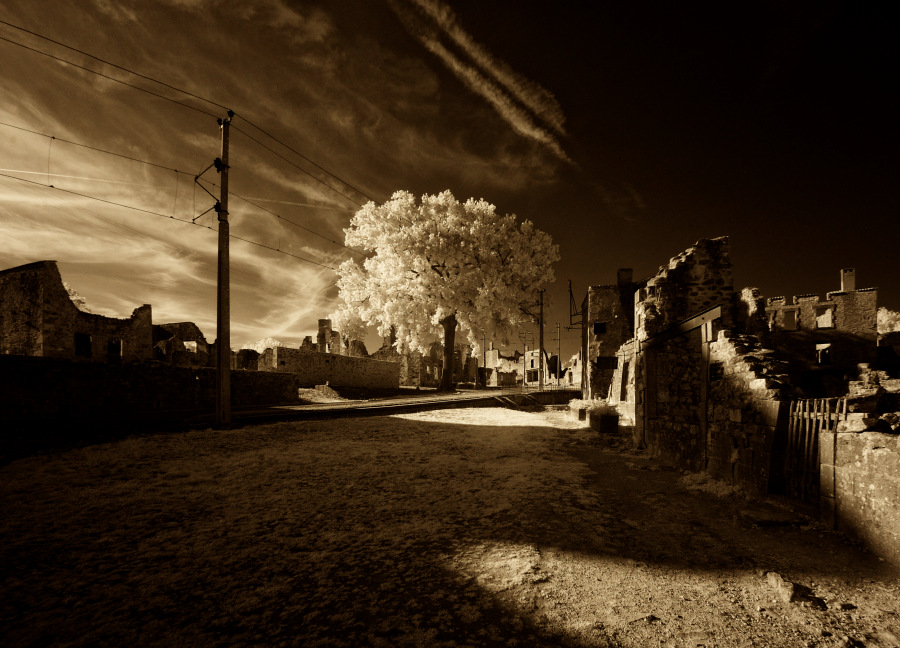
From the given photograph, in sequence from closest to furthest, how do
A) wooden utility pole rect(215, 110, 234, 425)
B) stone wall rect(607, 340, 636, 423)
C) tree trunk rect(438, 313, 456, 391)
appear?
wooden utility pole rect(215, 110, 234, 425)
stone wall rect(607, 340, 636, 423)
tree trunk rect(438, 313, 456, 391)

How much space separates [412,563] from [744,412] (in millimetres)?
4822

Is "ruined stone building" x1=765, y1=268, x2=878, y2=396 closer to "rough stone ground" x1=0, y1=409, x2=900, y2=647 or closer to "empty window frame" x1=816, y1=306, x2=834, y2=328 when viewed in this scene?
"empty window frame" x1=816, y1=306, x2=834, y2=328

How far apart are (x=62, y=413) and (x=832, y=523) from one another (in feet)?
49.6

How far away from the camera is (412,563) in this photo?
311 centimetres

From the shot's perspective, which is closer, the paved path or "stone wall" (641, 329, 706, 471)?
"stone wall" (641, 329, 706, 471)

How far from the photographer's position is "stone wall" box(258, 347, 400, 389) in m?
20.4

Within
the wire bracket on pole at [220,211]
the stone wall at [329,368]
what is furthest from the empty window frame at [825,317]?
the wire bracket on pole at [220,211]

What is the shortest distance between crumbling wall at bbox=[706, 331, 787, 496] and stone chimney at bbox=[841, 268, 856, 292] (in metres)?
33.3

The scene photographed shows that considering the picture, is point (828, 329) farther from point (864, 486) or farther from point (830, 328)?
point (864, 486)

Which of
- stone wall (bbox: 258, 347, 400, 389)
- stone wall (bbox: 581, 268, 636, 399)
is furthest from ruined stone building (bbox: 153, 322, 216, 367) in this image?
stone wall (bbox: 581, 268, 636, 399)

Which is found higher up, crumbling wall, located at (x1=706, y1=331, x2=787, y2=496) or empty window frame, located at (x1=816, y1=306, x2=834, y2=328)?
empty window frame, located at (x1=816, y1=306, x2=834, y2=328)

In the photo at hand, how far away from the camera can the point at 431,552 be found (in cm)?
331

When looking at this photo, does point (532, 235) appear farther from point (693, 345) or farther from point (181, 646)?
point (181, 646)

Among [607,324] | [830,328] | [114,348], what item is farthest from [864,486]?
[830,328]
